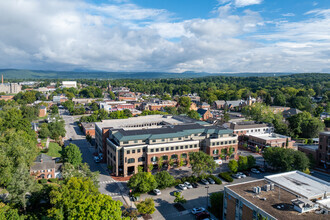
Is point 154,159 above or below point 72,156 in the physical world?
below

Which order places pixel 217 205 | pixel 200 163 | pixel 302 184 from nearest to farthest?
pixel 302 184
pixel 217 205
pixel 200 163

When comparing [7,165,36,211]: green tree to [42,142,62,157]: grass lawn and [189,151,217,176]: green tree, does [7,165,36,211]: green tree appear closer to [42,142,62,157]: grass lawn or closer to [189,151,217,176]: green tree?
[189,151,217,176]: green tree

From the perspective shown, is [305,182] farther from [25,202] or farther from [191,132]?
[25,202]

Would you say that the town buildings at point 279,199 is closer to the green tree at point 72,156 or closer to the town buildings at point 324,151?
the town buildings at point 324,151

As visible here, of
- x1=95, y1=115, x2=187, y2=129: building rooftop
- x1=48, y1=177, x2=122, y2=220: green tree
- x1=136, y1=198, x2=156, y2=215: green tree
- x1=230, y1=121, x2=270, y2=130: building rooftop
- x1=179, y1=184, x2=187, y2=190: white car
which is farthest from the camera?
x1=230, y1=121, x2=270, y2=130: building rooftop

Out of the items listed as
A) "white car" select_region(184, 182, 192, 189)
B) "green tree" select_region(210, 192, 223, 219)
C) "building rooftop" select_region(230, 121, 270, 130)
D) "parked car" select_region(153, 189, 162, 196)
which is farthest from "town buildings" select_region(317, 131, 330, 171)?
"parked car" select_region(153, 189, 162, 196)

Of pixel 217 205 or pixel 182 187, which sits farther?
pixel 182 187

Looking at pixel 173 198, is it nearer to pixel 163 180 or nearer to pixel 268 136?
pixel 163 180

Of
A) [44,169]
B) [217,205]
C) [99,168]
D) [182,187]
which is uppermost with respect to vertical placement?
[44,169]

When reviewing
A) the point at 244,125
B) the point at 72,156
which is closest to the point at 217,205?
the point at 72,156
